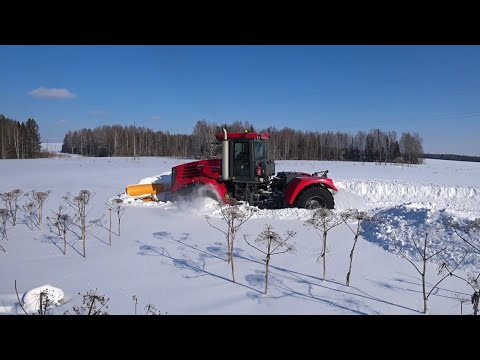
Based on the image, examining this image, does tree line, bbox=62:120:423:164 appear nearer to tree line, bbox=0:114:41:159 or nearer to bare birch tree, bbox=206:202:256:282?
tree line, bbox=0:114:41:159

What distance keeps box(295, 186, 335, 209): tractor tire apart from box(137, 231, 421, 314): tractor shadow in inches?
119

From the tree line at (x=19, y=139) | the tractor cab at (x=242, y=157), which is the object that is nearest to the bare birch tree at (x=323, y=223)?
the tractor cab at (x=242, y=157)

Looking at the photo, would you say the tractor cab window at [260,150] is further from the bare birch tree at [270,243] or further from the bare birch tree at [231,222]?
the bare birch tree at [270,243]

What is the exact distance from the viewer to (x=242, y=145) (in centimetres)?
823

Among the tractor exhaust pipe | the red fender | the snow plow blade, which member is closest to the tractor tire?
the red fender

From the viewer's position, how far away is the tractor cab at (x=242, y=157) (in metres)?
8.16

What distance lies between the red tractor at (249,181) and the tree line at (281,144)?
35.1 meters

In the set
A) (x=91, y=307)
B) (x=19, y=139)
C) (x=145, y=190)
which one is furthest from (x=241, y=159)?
(x=19, y=139)

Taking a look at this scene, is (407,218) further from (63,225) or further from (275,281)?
(63,225)
